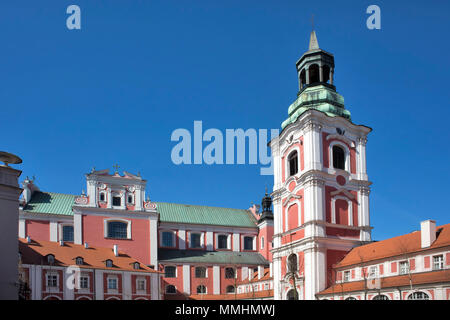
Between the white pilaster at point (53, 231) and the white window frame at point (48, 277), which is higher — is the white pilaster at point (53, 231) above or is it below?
above

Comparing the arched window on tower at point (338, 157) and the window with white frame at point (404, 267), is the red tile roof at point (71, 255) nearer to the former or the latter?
the arched window on tower at point (338, 157)

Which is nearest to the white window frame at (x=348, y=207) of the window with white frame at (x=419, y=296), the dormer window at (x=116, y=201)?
the window with white frame at (x=419, y=296)

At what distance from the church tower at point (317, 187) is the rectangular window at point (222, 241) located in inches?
625

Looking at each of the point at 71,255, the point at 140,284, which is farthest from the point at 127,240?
the point at 71,255

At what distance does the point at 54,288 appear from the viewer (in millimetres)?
37406

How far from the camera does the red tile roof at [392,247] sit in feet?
93.4

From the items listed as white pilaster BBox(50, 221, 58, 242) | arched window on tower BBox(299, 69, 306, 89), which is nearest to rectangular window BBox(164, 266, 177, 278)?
white pilaster BBox(50, 221, 58, 242)

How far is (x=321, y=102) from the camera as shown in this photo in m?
41.7

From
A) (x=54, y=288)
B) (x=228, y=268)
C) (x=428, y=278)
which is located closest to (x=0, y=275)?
(x=428, y=278)

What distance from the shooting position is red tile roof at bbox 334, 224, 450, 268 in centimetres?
2846

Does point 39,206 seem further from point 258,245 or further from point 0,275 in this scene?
point 0,275

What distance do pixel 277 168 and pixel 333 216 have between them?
→ 776 cm

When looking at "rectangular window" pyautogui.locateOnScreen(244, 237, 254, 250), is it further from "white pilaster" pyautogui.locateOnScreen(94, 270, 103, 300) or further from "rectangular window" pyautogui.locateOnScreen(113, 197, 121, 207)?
"white pilaster" pyautogui.locateOnScreen(94, 270, 103, 300)

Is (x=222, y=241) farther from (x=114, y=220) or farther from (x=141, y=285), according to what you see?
(x=141, y=285)
